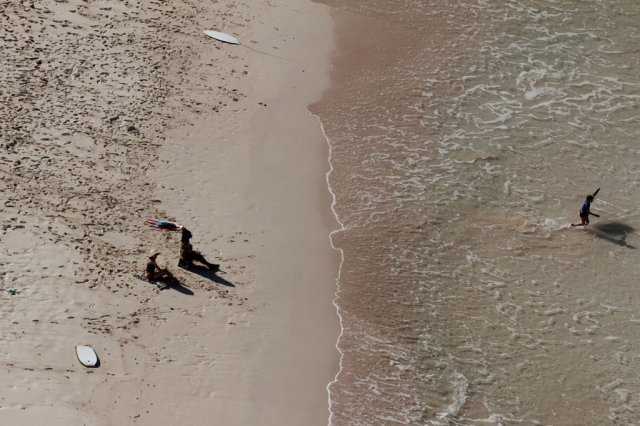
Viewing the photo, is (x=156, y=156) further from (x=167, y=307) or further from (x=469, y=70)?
(x=469, y=70)

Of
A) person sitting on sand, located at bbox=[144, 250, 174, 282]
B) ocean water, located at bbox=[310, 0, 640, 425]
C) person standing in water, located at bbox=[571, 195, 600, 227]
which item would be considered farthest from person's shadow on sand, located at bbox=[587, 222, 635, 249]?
person sitting on sand, located at bbox=[144, 250, 174, 282]

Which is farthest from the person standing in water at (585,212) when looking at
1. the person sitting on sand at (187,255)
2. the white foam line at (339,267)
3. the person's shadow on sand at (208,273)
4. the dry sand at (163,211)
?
the person sitting on sand at (187,255)

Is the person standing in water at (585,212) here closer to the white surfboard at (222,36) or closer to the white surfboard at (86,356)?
the white surfboard at (222,36)

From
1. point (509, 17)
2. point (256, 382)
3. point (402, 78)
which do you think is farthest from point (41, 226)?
point (509, 17)

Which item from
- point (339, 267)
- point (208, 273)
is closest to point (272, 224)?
point (339, 267)

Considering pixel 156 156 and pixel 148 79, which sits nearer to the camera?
pixel 156 156
